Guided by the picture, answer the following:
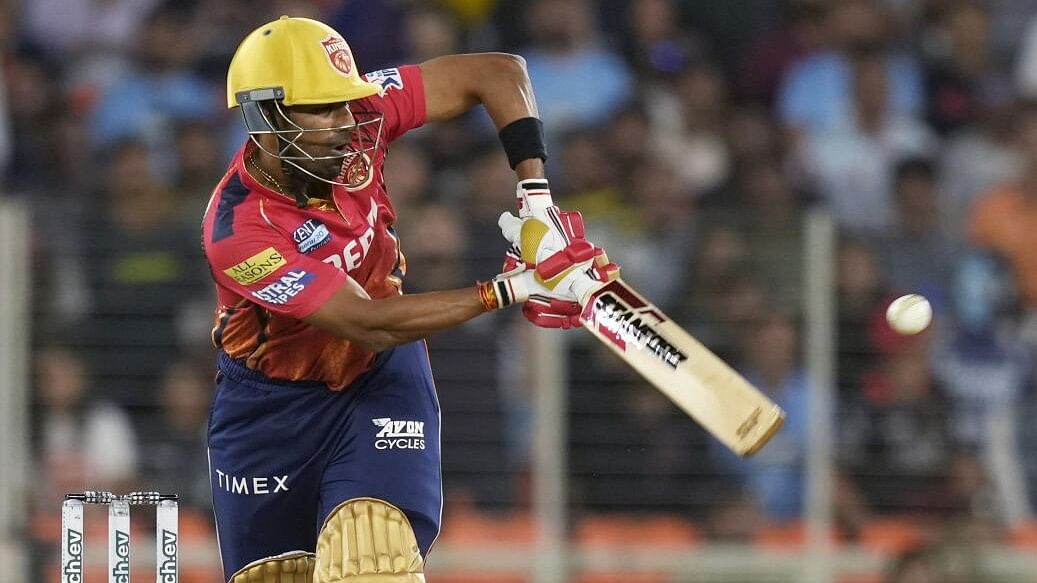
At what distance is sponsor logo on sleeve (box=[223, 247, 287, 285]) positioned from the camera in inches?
197

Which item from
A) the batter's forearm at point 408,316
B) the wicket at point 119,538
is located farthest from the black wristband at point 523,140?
the wicket at point 119,538

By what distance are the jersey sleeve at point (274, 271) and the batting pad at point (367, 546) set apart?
58 cm

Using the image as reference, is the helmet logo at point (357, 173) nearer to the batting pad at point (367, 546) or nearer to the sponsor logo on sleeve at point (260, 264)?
the sponsor logo on sleeve at point (260, 264)

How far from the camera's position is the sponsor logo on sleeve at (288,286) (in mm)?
4957

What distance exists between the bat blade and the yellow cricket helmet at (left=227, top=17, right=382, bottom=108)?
942 millimetres

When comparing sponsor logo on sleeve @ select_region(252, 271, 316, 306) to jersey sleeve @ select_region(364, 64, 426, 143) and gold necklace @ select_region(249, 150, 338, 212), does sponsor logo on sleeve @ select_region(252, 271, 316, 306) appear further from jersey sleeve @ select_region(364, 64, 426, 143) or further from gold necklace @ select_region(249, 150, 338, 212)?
jersey sleeve @ select_region(364, 64, 426, 143)

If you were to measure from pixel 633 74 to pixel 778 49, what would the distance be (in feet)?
2.86

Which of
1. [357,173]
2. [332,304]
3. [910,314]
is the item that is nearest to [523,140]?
[357,173]

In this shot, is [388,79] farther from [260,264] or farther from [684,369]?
[684,369]

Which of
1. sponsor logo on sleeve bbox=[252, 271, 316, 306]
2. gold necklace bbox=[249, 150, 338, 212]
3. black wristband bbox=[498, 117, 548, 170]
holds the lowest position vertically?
sponsor logo on sleeve bbox=[252, 271, 316, 306]

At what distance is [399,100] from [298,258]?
30.5 inches

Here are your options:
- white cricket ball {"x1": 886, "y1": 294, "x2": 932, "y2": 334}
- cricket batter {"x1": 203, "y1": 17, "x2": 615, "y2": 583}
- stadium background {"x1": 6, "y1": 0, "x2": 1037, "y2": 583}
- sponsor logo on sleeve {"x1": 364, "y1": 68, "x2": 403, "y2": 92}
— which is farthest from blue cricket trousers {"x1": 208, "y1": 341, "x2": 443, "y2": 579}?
stadium background {"x1": 6, "y1": 0, "x2": 1037, "y2": 583}

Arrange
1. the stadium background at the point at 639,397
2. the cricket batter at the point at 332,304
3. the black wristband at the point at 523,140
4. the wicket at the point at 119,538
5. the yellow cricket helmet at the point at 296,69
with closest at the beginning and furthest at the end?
the wicket at the point at 119,538 → the cricket batter at the point at 332,304 → the yellow cricket helmet at the point at 296,69 → the black wristband at the point at 523,140 → the stadium background at the point at 639,397

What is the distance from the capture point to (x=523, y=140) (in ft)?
18.1
